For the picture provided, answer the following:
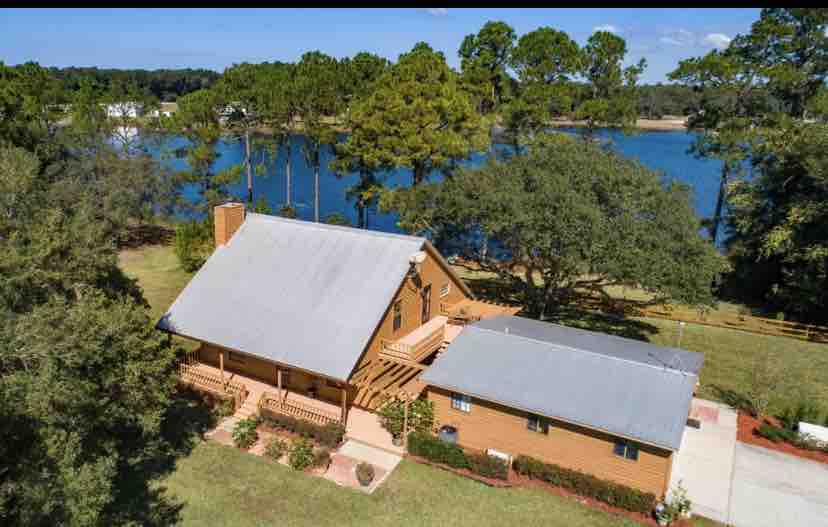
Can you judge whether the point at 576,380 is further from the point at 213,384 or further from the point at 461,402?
the point at 213,384

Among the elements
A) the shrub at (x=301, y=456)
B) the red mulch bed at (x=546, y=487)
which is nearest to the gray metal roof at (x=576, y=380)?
the red mulch bed at (x=546, y=487)

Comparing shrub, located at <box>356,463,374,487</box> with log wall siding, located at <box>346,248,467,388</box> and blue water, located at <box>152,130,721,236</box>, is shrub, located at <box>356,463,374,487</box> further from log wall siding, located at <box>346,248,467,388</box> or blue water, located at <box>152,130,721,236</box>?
blue water, located at <box>152,130,721,236</box>

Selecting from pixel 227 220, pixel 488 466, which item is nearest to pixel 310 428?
pixel 488 466

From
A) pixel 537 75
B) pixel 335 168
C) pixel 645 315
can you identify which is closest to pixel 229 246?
pixel 335 168

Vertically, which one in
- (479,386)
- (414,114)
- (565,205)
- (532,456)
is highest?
(414,114)

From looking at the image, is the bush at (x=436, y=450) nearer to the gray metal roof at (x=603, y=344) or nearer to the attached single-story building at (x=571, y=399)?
the attached single-story building at (x=571, y=399)

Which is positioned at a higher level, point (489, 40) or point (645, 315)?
point (489, 40)

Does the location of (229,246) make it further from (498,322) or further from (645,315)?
(645,315)
